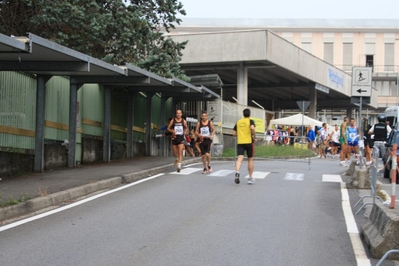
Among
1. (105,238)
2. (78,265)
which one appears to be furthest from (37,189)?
(78,265)

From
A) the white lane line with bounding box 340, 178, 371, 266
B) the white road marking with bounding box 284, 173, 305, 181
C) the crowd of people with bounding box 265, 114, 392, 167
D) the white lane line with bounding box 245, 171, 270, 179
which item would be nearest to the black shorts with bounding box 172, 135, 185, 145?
the white lane line with bounding box 245, 171, 270, 179

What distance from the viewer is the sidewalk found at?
31.7 feet

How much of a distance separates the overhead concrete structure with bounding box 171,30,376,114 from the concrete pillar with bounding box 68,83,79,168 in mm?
17287

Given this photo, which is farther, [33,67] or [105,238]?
[33,67]

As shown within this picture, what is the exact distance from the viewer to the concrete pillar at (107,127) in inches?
755

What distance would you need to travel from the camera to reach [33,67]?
13.3 metres

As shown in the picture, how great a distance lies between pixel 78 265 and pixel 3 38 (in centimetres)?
517

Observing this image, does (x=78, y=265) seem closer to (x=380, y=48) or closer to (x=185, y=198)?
(x=185, y=198)

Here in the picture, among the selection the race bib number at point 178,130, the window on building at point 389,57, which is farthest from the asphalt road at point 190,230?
the window on building at point 389,57

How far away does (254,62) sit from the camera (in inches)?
1368

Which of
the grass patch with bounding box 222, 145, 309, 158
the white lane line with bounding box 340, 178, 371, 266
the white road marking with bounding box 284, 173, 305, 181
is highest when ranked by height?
the grass patch with bounding box 222, 145, 309, 158

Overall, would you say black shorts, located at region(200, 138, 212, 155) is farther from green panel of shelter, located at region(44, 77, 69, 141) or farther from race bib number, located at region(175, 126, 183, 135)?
green panel of shelter, located at region(44, 77, 69, 141)

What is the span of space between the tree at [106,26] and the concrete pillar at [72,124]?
2008mm

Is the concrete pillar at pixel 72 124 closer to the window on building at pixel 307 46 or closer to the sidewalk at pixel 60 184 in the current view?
the sidewalk at pixel 60 184
